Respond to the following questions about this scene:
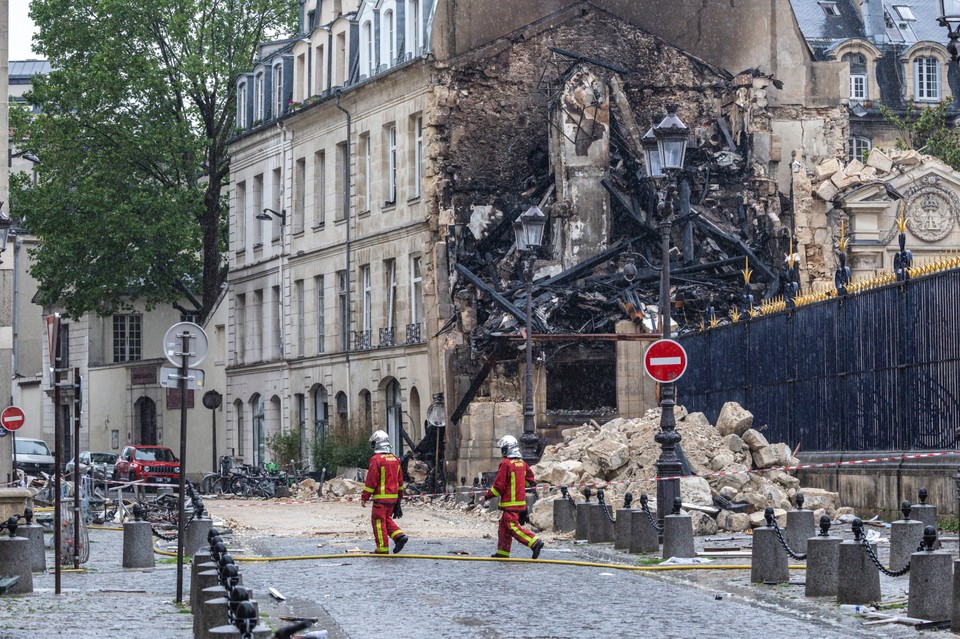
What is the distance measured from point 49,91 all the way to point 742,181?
22.0m

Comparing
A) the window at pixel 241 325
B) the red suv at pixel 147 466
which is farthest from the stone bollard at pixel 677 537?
the window at pixel 241 325

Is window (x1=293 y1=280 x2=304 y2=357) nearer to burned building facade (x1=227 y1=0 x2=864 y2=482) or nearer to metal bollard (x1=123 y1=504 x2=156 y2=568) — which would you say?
burned building facade (x1=227 y1=0 x2=864 y2=482)

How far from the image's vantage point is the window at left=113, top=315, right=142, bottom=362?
7106 centimetres

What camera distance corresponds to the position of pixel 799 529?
21.1 m

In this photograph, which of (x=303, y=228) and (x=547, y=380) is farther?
(x=303, y=228)

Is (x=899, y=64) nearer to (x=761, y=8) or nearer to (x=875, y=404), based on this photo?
(x=761, y=8)

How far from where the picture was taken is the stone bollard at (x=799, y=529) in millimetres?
20812

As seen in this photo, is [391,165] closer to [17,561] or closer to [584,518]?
[584,518]

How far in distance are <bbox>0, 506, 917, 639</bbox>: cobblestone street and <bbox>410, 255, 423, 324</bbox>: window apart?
83.1 feet

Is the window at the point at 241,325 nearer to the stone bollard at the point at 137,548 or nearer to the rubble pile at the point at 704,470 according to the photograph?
the rubble pile at the point at 704,470

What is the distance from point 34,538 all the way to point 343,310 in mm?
32509

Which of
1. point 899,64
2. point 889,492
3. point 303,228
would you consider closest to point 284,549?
point 889,492

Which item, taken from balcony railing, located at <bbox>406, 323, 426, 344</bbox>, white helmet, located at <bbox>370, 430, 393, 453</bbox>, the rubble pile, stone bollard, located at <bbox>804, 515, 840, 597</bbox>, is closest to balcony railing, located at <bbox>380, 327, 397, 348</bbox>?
balcony railing, located at <bbox>406, 323, 426, 344</bbox>

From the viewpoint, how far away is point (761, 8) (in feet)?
163
